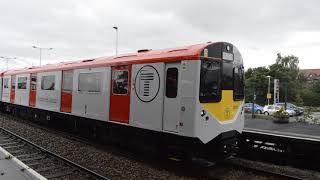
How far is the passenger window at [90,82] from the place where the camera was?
37.4 ft

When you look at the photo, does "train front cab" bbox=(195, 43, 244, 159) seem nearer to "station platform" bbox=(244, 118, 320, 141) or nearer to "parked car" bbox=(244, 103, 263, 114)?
"station platform" bbox=(244, 118, 320, 141)

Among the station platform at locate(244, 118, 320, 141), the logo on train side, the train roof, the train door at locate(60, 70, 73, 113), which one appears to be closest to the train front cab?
the train roof

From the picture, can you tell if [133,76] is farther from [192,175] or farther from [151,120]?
[192,175]

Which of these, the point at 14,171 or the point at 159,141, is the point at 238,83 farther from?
the point at 14,171

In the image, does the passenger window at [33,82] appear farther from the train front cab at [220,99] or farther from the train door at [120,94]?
the train front cab at [220,99]

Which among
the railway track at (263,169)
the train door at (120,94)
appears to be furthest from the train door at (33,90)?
the railway track at (263,169)

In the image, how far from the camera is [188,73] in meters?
7.91

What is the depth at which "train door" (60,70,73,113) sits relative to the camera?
44.1 ft

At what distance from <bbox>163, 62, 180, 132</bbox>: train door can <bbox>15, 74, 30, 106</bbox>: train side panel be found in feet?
39.7

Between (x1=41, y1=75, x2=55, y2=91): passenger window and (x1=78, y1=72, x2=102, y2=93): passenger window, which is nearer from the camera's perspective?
(x1=78, y1=72, x2=102, y2=93): passenger window

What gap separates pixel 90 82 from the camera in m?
12.0

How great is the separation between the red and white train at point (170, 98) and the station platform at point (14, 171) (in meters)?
3.04

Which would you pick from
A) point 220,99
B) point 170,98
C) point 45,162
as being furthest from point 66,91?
point 220,99

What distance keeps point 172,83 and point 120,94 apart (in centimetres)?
236
